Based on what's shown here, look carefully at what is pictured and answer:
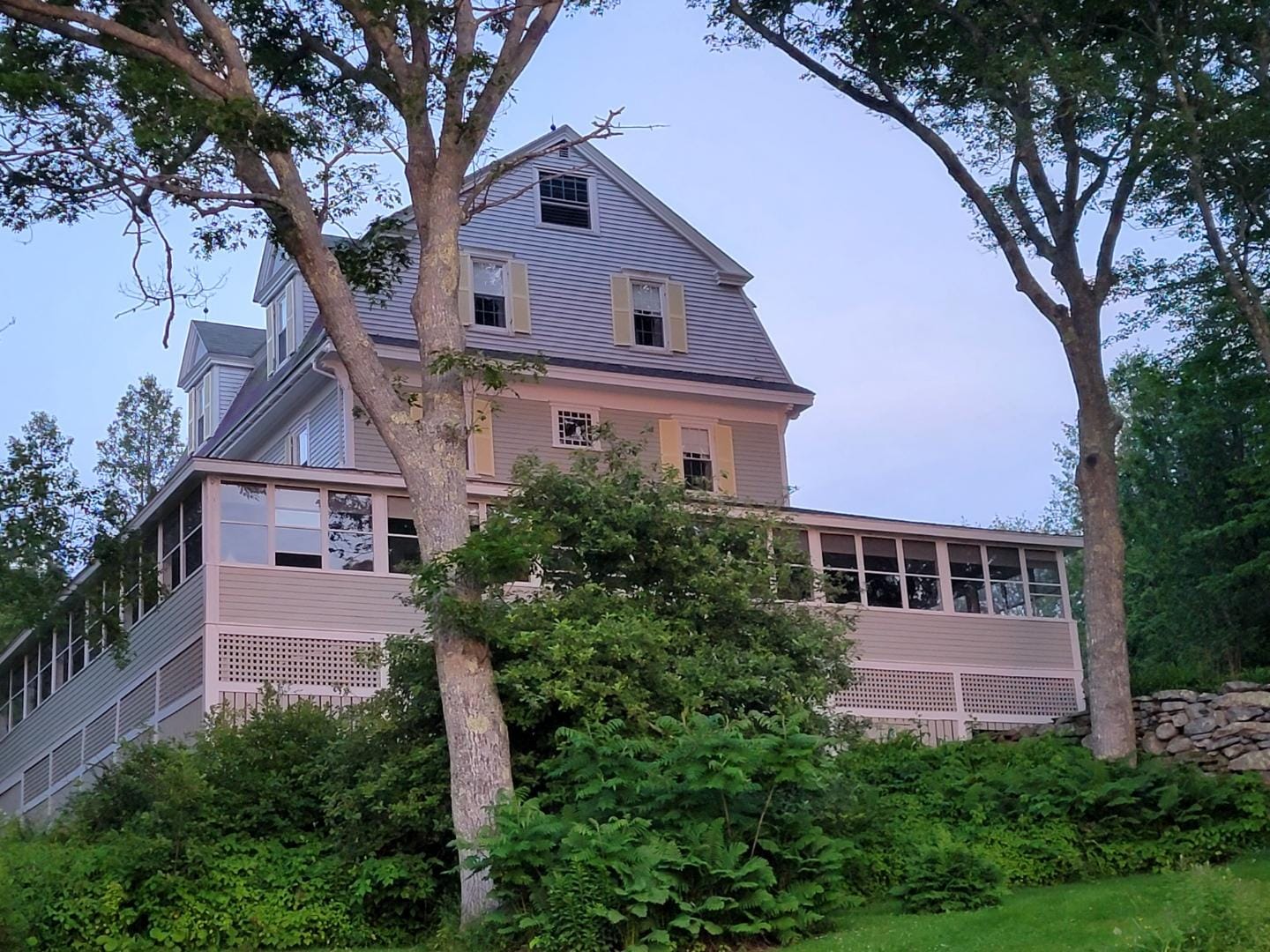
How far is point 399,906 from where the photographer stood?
48.7 feet

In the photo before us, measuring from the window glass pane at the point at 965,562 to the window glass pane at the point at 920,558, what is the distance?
36 cm

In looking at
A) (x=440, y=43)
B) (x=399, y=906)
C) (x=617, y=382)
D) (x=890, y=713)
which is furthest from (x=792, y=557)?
(x=617, y=382)

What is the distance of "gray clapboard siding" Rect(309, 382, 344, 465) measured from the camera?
26.0m

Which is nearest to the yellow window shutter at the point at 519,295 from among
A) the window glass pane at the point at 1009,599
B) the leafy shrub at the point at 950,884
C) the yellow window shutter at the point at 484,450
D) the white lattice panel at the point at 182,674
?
the yellow window shutter at the point at 484,450

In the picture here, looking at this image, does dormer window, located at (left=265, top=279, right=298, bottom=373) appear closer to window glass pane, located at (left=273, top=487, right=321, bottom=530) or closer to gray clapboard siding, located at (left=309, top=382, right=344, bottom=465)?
gray clapboard siding, located at (left=309, top=382, right=344, bottom=465)

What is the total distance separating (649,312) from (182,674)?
11.6m

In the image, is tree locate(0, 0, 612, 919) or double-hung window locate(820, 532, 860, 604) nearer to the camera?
tree locate(0, 0, 612, 919)

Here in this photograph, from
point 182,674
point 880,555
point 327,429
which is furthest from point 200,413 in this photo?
point 880,555

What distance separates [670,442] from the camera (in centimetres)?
2823

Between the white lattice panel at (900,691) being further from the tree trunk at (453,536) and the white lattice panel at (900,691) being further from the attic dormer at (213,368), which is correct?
the attic dormer at (213,368)

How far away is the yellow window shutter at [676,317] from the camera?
29141 mm

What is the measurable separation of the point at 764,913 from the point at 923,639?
1385cm

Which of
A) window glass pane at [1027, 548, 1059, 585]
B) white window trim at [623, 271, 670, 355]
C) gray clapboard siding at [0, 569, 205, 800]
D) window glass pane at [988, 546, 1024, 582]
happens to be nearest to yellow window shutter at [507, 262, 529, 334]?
white window trim at [623, 271, 670, 355]

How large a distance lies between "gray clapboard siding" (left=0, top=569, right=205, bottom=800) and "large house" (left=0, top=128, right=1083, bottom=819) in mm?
63
